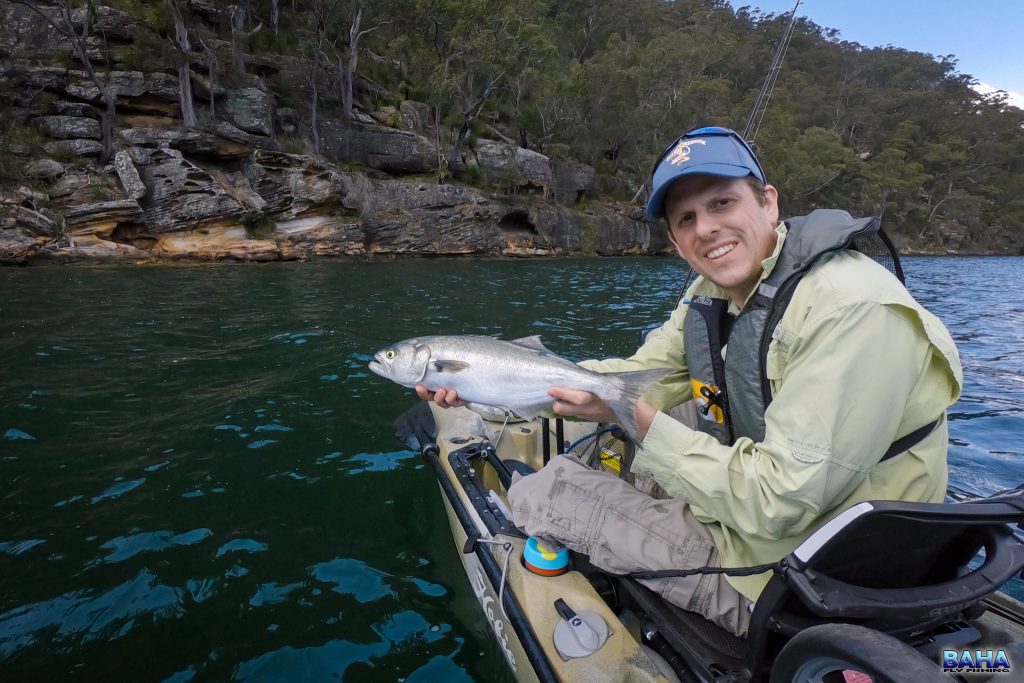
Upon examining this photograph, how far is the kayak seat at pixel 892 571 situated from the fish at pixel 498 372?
1227 millimetres

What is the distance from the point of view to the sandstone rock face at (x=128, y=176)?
22156 millimetres

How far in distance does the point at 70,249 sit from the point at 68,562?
21356mm

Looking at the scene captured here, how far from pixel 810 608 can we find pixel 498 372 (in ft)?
6.94

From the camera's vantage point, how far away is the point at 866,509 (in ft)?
5.57

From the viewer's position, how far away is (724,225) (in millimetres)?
2494

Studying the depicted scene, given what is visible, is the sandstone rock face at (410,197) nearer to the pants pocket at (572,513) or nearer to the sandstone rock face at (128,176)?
the sandstone rock face at (128,176)

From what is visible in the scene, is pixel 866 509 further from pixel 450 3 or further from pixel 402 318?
pixel 450 3

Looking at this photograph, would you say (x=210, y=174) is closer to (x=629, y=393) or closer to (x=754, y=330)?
(x=629, y=393)

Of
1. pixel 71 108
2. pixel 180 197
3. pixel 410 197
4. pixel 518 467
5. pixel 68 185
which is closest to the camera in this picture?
pixel 518 467

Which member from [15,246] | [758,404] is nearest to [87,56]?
[15,246]

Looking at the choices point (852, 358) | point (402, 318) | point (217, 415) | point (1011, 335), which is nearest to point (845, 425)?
point (852, 358)

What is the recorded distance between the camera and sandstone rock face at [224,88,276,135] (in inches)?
1121

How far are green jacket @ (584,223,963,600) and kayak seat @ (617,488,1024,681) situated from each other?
170 millimetres

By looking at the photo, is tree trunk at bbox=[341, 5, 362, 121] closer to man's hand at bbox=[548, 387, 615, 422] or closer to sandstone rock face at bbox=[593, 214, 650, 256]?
sandstone rock face at bbox=[593, 214, 650, 256]
